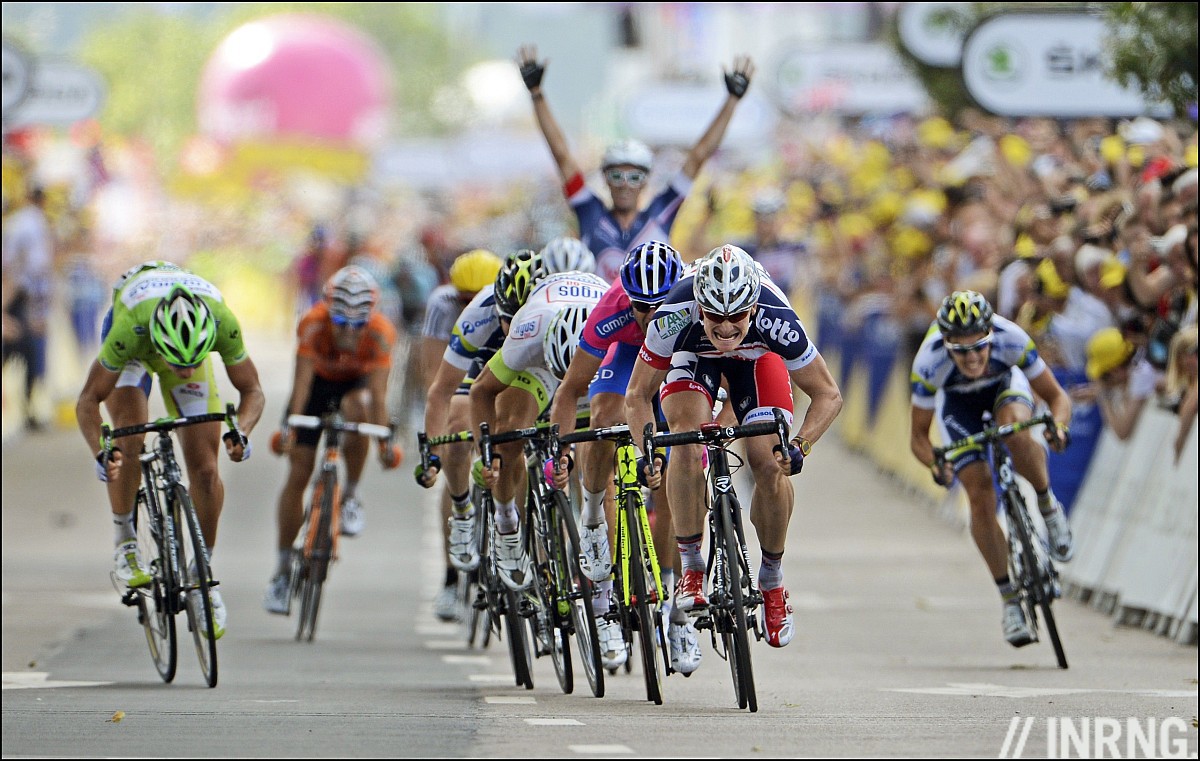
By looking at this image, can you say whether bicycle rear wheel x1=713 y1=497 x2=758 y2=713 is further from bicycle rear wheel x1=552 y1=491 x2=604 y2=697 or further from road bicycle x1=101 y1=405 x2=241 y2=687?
road bicycle x1=101 y1=405 x2=241 y2=687

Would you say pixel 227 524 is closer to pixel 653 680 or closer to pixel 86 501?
pixel 86 501

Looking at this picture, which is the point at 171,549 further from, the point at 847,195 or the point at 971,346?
the point at 847,195

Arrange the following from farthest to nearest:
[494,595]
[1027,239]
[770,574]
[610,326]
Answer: [1027,239] < [494,595] < [610,326] < [770,574]

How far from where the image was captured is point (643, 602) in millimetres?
9609

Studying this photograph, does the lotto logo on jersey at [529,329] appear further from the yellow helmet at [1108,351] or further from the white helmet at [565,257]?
the yellow helmet at [1108,351]

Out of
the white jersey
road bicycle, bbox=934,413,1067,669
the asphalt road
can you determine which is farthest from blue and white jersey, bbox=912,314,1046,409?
the white jersey

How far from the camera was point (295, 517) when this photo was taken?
539 inches

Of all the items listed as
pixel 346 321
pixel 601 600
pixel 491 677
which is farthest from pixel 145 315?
pixel 346 321

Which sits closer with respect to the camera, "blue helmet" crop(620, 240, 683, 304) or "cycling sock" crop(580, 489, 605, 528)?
"blue helmet" crop(620, 240, 683, 304)

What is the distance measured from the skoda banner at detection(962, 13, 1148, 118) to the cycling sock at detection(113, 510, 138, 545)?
22.0 feet

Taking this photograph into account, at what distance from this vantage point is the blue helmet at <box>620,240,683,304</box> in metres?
9.57

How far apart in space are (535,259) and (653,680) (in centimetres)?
243

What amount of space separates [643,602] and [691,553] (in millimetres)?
277

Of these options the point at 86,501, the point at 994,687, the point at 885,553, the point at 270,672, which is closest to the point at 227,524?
the point at 86,501
